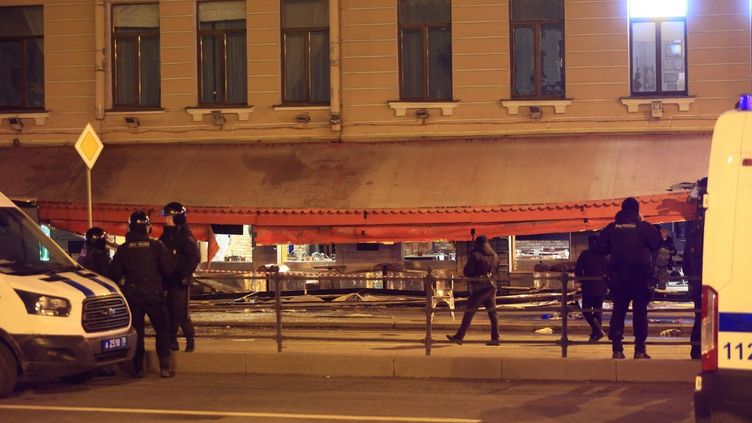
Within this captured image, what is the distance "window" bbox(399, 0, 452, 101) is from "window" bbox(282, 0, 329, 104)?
1639mm

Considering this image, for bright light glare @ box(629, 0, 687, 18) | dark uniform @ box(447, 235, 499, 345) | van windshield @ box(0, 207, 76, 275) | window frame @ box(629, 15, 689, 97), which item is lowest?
dark uniform @ box(447, 235, 499, 345)

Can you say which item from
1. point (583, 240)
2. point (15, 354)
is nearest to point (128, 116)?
point (583, 240)

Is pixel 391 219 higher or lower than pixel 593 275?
higher

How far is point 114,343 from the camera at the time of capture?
11.3m

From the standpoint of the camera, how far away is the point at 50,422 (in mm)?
9547

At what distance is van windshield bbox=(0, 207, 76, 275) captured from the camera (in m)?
11.2

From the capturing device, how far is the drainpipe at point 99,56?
2166cm

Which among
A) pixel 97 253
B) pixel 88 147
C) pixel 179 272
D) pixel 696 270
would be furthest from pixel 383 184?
pixel 696 270

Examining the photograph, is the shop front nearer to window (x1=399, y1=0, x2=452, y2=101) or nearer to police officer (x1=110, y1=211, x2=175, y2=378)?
window (x1=399, y1=0, x2=452, y2=101)

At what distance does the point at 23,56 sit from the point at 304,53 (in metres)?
6.29

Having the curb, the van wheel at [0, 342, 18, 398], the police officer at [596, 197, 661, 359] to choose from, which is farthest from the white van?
the police officer at [596, 197, 661, 359]

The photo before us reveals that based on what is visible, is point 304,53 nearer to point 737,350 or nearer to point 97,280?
point 97,280

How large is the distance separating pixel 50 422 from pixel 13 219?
3098 mm

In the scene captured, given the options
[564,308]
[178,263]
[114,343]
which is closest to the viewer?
[114,343]
